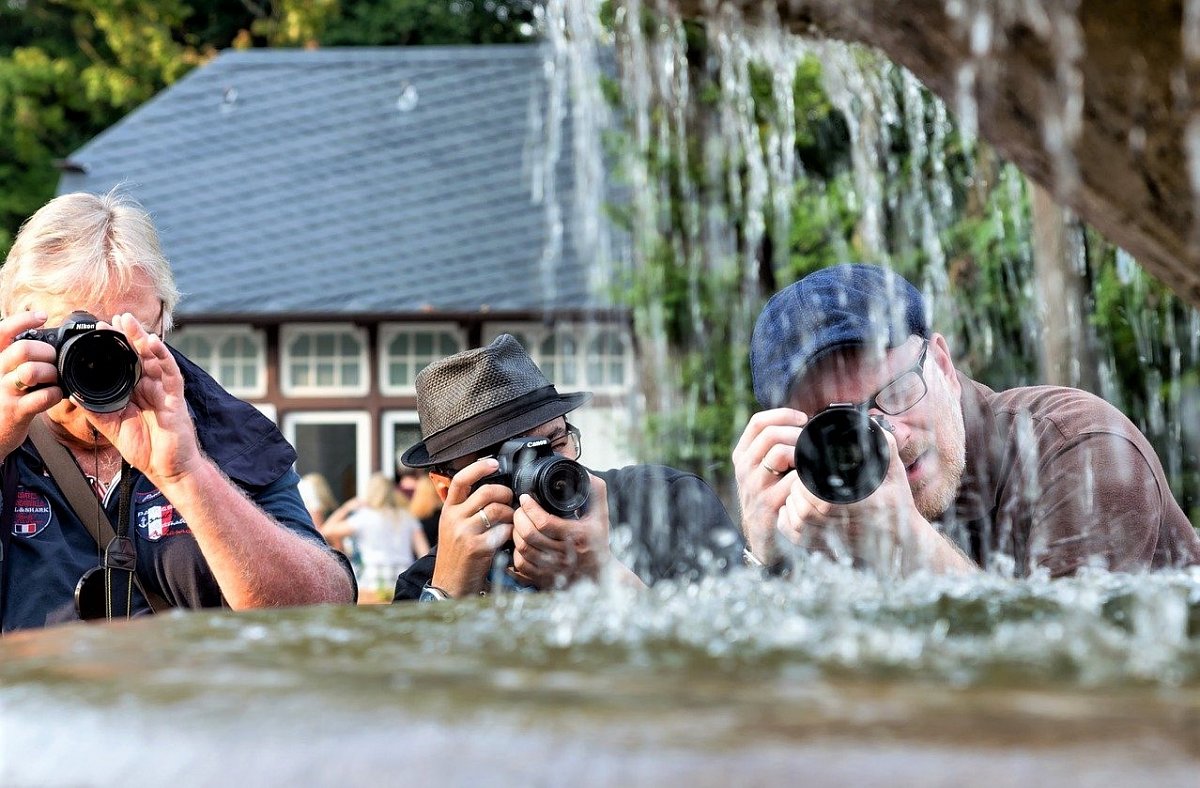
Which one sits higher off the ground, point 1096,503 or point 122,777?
point 1096,503

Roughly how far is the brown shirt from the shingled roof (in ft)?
39.7

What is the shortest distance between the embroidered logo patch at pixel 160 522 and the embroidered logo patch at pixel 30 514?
0.52ft

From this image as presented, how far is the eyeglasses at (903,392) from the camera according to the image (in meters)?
2.35

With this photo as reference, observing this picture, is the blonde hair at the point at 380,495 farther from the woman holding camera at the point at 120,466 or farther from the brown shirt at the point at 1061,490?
the brown shirt at the point at 1061,490

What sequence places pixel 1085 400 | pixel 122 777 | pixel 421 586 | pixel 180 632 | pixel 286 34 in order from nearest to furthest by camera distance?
pixel 122 777, pixel 180 632, pixel 1085 400, pixel 421 586, pixel 286 34

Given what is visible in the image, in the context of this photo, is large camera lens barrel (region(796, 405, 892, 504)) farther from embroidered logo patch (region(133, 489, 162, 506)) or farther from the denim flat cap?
embroidered logo patch (region(133, 489, 162, 506))

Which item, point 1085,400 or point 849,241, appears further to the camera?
point 849,241

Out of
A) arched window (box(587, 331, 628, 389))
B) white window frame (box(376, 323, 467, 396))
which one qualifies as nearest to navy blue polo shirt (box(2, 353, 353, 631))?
arched window (box(587, 331, 628, 389))

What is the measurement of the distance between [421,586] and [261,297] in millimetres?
12721

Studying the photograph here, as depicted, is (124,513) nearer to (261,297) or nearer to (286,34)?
(261,297)

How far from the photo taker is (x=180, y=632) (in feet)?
4.64

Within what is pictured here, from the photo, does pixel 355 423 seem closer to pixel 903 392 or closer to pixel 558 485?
pixel 558 485

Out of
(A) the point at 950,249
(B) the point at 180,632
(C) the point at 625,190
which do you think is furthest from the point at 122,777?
(C) the point at 625,190

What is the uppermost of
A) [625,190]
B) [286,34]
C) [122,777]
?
[286,34]
